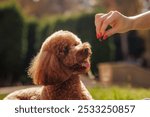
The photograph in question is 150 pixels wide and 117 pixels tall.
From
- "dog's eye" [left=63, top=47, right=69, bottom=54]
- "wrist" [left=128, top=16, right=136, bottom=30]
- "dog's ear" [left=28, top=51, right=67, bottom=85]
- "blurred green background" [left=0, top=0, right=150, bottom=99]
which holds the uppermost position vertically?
"wrist" [left=128, top=16, right=136, bottom=30]

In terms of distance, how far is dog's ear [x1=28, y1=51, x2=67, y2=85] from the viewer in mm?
2889

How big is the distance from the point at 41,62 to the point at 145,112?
752 mm

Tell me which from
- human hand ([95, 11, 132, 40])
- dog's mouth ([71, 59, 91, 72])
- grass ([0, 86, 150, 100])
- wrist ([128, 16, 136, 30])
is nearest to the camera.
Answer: human hand ([95, 11, 132, 40])

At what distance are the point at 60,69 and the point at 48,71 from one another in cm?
8

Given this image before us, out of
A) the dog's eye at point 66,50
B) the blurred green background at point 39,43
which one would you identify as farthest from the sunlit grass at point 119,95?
the blurred green background at point 39,43

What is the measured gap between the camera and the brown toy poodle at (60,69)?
287 cm

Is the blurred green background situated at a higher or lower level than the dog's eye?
lower

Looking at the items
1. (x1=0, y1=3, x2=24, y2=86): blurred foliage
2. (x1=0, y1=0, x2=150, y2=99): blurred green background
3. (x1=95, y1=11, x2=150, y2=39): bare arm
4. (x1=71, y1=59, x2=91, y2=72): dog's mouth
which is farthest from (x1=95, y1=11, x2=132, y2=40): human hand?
(x1=0, y1=3, x2=24, y2=86): blurred foliage

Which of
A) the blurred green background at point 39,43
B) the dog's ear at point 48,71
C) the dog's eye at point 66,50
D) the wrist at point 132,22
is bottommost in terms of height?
the blurred green background at point 39,43

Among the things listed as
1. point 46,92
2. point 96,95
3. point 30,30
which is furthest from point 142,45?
point 46,92

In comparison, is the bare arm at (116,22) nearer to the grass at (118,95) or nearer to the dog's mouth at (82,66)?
the dog's mouth at (82,66)

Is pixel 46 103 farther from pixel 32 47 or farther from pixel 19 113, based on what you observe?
pixel 32 47

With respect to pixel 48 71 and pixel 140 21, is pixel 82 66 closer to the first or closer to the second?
pixel 48 71

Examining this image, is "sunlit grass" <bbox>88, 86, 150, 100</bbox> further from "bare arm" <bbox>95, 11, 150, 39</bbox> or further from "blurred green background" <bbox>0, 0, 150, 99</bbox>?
"blurred green background" <bbox>0, 0, 150, 99</bbox>
